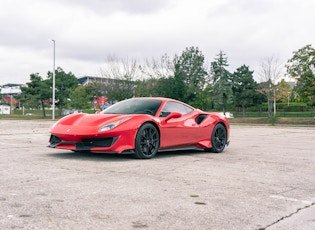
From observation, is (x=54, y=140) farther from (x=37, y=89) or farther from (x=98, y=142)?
(x=37, y=89)

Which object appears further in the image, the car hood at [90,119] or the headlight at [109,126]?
the car hood at [90,119]

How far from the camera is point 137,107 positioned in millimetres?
7348

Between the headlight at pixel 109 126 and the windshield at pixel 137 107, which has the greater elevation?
the windshield at pixel 137 107

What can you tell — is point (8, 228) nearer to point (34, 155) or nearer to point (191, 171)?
point (191, 171)

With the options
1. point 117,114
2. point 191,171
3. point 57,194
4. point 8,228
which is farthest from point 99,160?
point 8,228

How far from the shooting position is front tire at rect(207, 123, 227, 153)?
8.26 metres

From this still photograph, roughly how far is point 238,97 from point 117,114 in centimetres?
6101

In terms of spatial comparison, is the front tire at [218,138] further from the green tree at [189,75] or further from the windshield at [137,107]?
the green tree at [189,75]

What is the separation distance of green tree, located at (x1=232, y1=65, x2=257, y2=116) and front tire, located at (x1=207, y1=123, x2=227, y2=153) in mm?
56801

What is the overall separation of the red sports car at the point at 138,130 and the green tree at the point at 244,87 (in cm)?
5763

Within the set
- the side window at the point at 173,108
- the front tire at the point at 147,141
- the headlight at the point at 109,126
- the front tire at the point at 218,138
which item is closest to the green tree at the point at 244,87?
the front tire at the point at 218,138

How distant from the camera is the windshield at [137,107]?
23.6 feet

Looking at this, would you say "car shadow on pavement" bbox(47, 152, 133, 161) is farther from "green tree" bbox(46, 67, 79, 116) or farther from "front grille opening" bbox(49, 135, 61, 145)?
"green tree" bbox(46, 67, 79, 116)

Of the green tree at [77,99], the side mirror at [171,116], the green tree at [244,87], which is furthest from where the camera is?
the green tree at [244,87]
